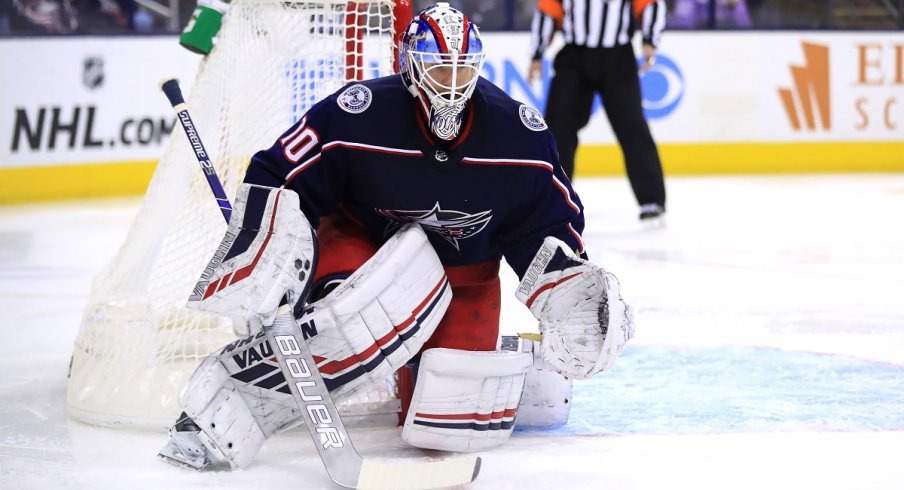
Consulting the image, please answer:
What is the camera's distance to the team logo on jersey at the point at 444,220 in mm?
2262

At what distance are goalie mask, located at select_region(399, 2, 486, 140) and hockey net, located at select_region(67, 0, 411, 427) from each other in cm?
49

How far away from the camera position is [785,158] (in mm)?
7789

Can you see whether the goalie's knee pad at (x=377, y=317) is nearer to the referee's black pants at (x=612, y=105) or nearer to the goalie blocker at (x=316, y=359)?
the goalie blocker at (x=316, y=359)

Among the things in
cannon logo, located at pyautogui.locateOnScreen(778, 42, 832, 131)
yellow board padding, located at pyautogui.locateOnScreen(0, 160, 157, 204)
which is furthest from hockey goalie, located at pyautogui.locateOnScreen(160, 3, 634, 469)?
cannon logo, located at pyautogui.locateOnScreen(778, 42, 832, 131)

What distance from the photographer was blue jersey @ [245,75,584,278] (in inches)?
86.3

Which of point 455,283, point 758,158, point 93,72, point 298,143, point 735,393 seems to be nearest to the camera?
point 298,143

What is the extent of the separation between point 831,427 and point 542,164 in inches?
28.8

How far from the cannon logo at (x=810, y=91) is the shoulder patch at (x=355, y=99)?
19.2 feet

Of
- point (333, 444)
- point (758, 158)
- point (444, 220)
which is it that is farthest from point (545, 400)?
point (758, 158)

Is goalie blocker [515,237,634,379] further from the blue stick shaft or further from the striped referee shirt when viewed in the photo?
the striped referee shirt

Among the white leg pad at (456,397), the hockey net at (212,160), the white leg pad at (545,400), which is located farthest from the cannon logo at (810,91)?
the white leg pad at (456,397)

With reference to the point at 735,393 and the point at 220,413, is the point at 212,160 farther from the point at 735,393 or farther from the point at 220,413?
the point at 735,393

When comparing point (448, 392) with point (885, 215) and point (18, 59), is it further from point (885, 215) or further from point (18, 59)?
point (18, 59)

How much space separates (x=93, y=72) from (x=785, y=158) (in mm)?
4012
